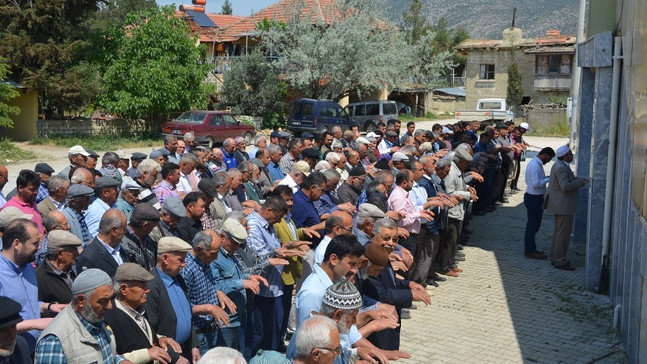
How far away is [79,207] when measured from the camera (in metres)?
6.92

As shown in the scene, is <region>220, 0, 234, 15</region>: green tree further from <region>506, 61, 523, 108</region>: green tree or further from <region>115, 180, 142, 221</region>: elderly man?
<region>115, 180, 142, 221</region>: elderly man

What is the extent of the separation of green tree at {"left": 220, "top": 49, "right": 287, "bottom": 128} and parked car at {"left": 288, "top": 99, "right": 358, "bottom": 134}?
494 cm

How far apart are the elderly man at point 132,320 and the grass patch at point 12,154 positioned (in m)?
22.7

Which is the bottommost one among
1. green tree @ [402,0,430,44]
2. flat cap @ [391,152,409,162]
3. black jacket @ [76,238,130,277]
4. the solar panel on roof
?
black jacket @ [76,238,130,277]

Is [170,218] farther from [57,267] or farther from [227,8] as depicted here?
[227,8]

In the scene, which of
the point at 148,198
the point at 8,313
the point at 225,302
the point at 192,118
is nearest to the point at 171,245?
the point at 225,302

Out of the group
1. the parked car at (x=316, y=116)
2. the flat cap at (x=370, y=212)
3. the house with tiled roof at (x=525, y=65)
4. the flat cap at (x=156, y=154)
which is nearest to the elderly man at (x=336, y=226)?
the flat cap at (x=370, y=212)

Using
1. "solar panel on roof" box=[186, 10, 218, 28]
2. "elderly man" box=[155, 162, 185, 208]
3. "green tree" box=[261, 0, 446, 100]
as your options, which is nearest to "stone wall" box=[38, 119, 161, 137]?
"green tree" box=[261, 0, 446, 100]

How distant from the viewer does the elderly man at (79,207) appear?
684 centimetres

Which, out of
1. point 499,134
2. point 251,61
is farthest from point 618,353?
point 251,61

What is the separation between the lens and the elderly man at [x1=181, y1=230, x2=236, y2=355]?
17.7 ft

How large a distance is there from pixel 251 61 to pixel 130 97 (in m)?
8.10

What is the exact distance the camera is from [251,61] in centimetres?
3644

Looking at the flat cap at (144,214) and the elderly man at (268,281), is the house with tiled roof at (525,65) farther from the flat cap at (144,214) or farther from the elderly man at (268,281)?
the flat cap at (144,214)
